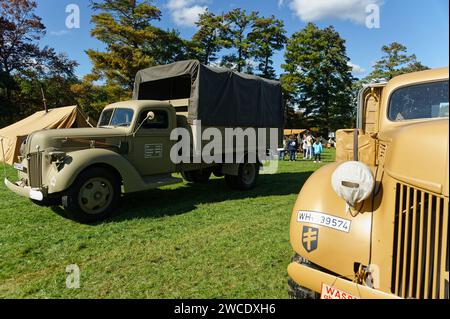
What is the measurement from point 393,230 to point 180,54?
2781 centimetres

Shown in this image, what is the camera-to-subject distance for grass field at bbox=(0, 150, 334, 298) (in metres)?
3.25

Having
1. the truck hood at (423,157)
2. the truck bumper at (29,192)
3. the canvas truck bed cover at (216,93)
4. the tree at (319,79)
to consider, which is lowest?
the truck bumper at (29,192)

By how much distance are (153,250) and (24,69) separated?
25264 mm

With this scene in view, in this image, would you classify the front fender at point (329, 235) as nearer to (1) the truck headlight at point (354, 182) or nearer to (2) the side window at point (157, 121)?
(1) the truck headlight at point (354, 182)

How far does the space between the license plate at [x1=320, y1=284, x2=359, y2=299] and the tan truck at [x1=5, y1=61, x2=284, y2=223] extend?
13.6 ft

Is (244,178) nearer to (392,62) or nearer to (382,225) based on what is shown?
(382,225)

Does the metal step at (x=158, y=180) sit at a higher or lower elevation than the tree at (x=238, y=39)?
lower

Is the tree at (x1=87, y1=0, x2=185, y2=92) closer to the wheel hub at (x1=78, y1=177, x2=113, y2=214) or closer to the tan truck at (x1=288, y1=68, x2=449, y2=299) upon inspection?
the wheel hub at (x1=78, y1=177, x2=113, y2=214)

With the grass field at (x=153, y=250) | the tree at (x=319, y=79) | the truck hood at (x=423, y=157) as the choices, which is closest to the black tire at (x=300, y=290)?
the grass field at (x=153, y=250)

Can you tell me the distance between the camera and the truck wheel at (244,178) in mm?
8260

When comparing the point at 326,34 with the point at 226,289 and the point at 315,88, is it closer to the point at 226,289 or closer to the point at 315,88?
the point at 315,88

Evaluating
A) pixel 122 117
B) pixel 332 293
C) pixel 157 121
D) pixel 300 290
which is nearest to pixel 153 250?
pixel 300 290

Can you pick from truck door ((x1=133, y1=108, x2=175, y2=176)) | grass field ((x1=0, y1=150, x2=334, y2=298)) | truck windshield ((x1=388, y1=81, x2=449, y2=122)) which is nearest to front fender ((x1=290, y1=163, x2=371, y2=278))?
Result: grass field ((x1=0, y1=150, x2=334, y2=298))

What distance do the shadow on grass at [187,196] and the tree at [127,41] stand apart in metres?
17.3
